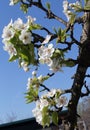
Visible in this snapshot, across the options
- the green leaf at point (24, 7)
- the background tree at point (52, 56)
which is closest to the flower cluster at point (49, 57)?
the background tree at point (52, 56)

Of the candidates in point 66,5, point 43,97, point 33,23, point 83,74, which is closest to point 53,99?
point 43,97

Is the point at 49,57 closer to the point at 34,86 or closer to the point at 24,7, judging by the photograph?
the point at 34,86

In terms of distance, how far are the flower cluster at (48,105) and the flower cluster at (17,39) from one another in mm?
290

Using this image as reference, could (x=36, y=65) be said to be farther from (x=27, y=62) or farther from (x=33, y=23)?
(x=33, y=23)

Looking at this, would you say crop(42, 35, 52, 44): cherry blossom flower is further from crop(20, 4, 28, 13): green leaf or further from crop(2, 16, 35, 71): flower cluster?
crop(20, 4, 28, 13): green leaf

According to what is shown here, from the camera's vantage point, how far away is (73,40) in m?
2.80

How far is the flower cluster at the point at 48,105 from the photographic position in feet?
9.02

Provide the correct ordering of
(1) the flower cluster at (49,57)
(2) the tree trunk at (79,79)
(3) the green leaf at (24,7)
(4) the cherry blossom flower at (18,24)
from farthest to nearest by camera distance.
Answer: (3) the green leaf at (24,7) → (2) the tree trunk at (79,79) → (4) the cherry blossom flower at (18,24) → (1) the flower cluster at (49,57)

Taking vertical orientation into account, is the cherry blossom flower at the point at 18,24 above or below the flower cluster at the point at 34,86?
above

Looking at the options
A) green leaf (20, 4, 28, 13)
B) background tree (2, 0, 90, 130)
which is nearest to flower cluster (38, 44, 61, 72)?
background tree (2, 0, 90, 130)

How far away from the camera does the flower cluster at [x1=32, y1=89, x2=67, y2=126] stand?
2748 millimetres

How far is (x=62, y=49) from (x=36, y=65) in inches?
8.0

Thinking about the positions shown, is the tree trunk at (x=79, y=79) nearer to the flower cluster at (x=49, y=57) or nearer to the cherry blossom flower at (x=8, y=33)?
the flower cluster at (x=49, y=57)

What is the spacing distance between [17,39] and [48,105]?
511mm
